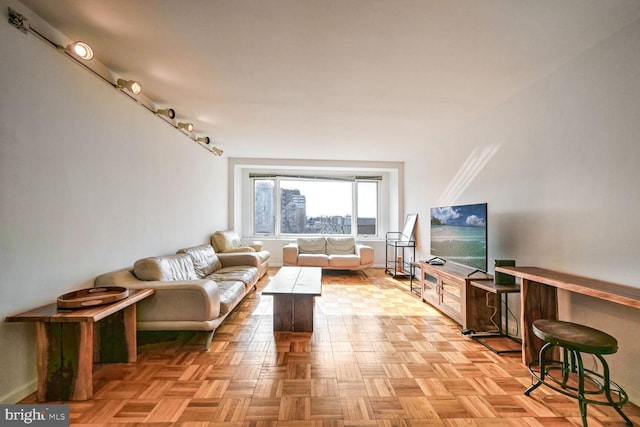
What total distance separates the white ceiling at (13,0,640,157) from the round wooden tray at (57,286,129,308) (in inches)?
69.1

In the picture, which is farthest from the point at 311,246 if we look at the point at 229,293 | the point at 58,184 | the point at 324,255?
the point at 58,184

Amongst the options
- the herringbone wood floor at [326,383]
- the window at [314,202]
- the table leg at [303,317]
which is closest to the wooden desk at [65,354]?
the herringbone wood floor at [326,383]

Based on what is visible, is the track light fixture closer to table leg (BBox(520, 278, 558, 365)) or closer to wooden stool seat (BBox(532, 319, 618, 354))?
wooden stool seat (BBox(532, 319, 618, 354))

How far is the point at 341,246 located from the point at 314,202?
135 cm

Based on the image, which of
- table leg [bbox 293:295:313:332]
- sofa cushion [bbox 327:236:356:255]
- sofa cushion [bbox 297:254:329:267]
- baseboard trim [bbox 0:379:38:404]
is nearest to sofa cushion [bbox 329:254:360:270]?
sofa cushion [bbox 297:254:329:267]

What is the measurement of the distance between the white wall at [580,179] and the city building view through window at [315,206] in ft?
12.3

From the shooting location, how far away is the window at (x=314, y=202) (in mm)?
6680

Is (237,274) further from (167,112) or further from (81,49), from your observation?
(81,49)

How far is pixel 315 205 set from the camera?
676 cm

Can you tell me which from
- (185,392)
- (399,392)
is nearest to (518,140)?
(399,392)

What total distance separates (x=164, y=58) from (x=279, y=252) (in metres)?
4.64

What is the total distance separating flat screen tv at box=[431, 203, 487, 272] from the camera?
279 cm

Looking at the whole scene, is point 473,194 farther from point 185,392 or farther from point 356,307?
point 185,392

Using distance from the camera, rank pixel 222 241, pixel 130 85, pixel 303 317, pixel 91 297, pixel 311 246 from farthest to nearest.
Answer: pixel 311 246
pixel 222 241
pixel 303 317
pixel 130 85
pixel 91 297
